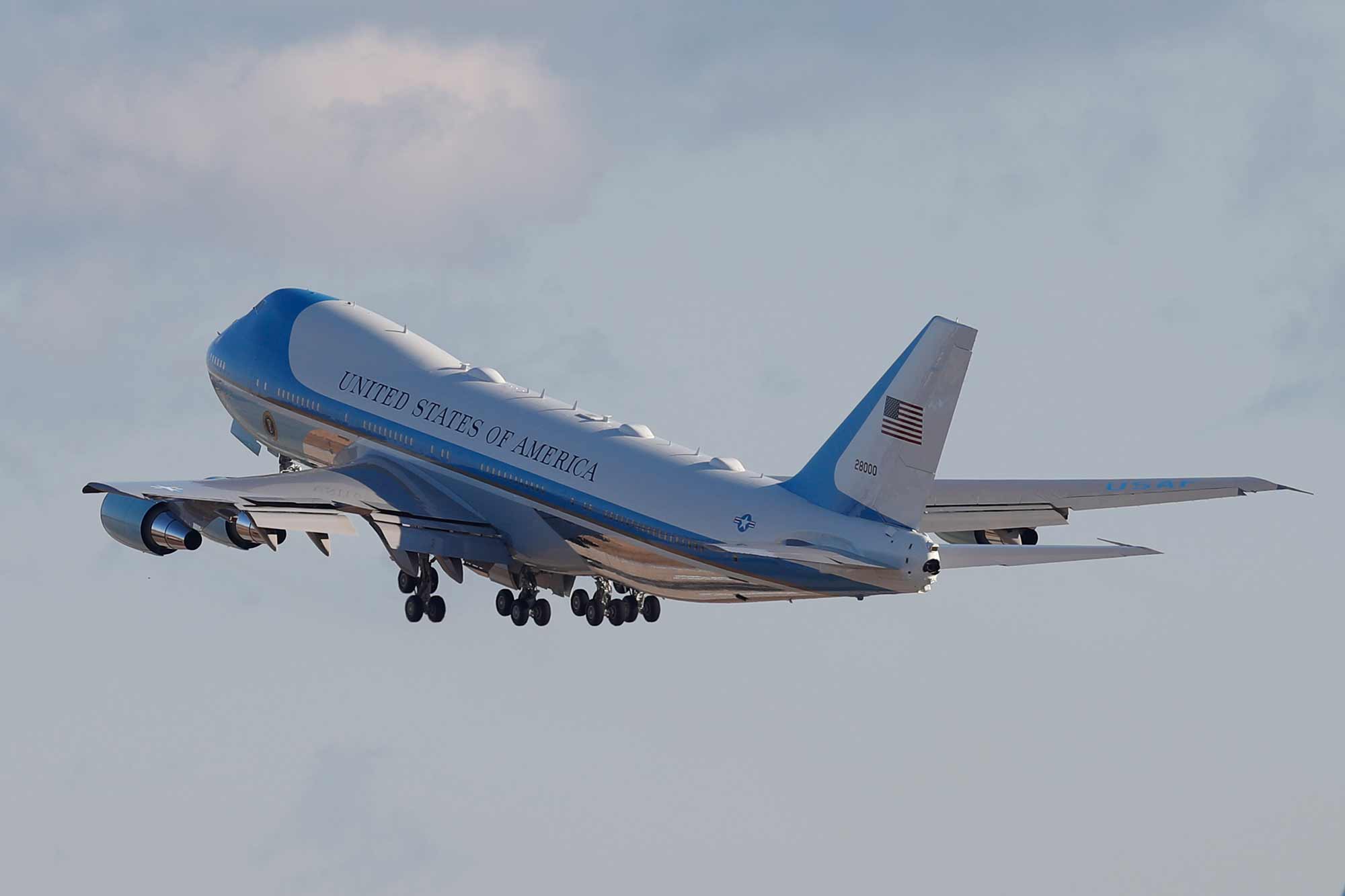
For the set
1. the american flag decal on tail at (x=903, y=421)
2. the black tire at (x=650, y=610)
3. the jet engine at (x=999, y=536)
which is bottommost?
the black tire at (x=650, y=610)

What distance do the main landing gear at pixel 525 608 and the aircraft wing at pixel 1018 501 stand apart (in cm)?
1071

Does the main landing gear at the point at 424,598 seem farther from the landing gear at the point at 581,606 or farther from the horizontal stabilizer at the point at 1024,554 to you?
the horizontal stabilizer at the point at 1024,554

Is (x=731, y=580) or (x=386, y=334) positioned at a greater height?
(x=386, y=334)

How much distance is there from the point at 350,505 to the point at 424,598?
3663mm

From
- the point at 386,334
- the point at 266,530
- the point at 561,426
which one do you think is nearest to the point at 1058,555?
the point at 561,426

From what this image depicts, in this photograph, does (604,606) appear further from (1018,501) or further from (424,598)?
(1018,501)

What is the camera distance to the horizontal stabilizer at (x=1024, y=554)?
57.2 meters

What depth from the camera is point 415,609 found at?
71812 mm

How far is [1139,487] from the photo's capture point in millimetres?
68500

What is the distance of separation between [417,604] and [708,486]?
1115 cm

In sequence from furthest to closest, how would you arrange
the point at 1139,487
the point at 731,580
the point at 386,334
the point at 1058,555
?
1. the point at 386,334
2. the point at 1139,487
3. the point at 731,580
4. the point at 1058,555

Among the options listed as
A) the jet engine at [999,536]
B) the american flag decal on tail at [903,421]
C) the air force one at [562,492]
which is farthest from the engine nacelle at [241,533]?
the jet engine at [999,536]

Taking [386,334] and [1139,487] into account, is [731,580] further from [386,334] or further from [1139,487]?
[386,334]

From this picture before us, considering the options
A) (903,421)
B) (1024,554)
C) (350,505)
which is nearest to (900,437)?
(903,421)
